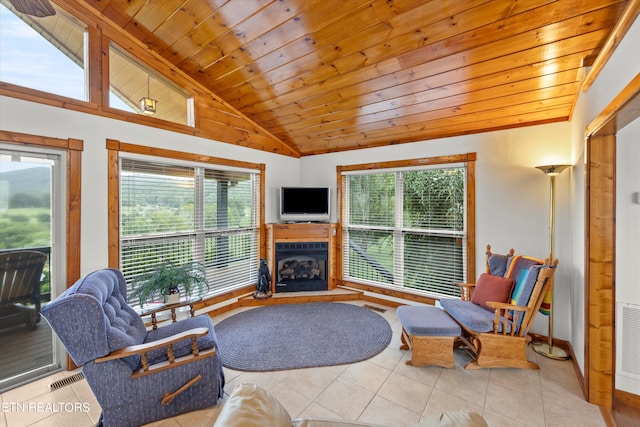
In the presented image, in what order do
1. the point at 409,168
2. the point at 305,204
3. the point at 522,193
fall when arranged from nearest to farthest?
the point at 522,193
the point at 409,168
the point at 305,204

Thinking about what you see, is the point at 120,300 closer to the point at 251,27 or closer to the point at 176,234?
the point at 176,234

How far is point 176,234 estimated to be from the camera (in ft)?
11.4

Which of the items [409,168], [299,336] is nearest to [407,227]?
[409,168]

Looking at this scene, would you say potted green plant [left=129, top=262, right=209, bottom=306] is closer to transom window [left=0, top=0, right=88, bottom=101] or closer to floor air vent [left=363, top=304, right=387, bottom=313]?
transom window [left=0, top=0, right=88, bottom=101]

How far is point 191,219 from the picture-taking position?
11.9ft

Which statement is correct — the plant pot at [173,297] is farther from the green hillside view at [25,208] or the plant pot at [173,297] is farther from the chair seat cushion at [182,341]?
the green hillside view at [25,208]

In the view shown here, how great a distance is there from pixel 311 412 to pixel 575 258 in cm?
277

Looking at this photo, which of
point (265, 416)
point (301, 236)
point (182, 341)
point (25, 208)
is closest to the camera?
point (265, 416)

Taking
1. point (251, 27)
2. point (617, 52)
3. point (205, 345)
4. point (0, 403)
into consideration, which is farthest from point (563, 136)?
point (0, 403)

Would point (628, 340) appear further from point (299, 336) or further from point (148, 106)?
point (148, 106)

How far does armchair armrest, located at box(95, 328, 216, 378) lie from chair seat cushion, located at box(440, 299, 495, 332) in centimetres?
225

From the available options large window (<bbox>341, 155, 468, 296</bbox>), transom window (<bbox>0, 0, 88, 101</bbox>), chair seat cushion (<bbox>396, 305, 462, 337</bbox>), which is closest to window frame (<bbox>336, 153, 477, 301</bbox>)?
large window (<bbox>341, 155, 468, 296</bbox>)

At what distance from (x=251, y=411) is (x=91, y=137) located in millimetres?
3048

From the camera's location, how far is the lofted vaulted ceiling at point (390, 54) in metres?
2.08
